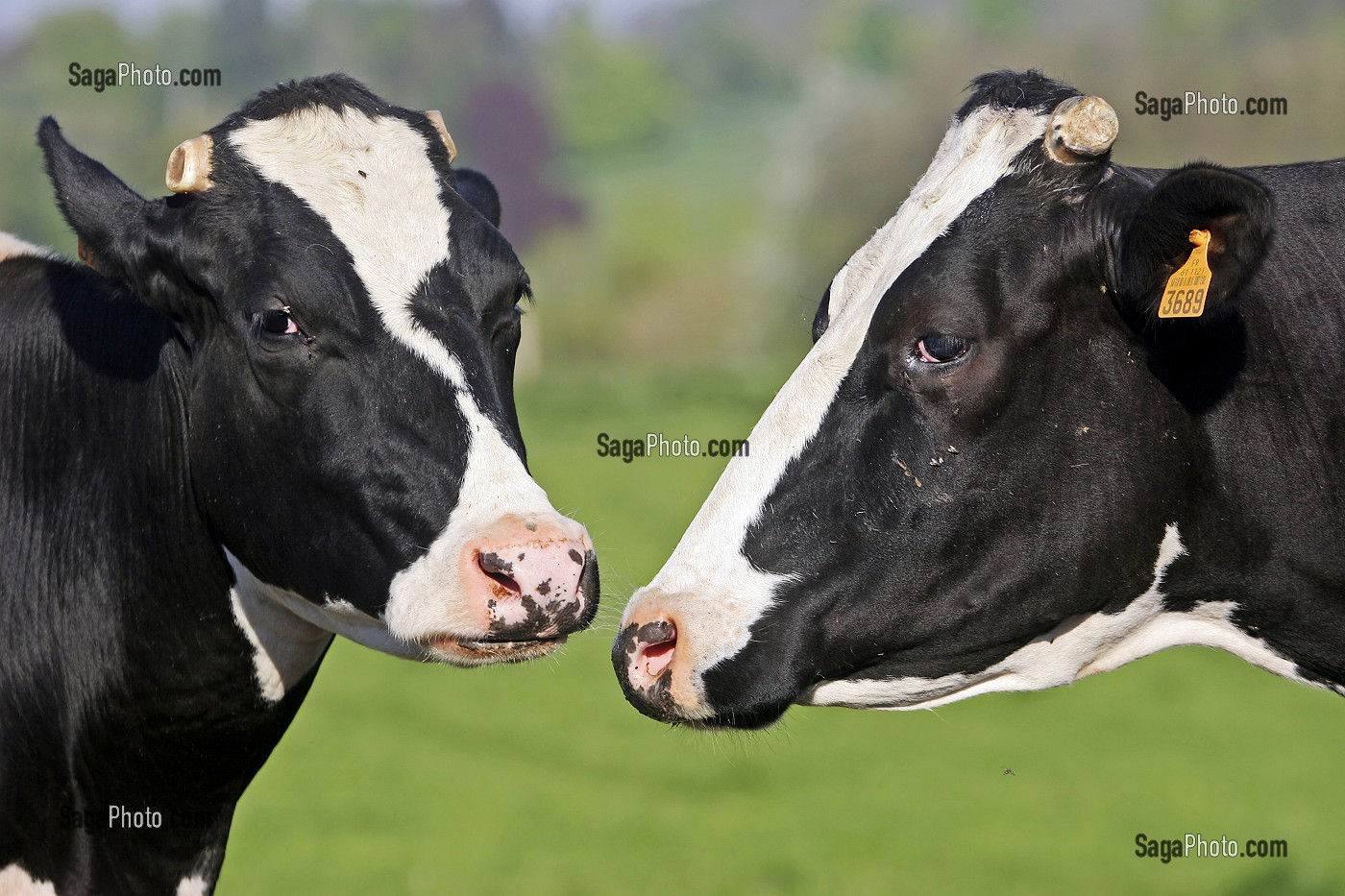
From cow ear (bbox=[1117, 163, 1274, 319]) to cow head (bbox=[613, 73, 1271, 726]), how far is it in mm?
33

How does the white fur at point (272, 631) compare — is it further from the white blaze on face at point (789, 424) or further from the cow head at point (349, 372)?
the white blaze on face at point (789, 424)

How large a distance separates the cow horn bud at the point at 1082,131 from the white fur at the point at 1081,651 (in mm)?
1134

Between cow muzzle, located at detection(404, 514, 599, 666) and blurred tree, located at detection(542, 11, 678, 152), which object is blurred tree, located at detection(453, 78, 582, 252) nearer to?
blurred tree, located at detection(542, 11, 678, 152)

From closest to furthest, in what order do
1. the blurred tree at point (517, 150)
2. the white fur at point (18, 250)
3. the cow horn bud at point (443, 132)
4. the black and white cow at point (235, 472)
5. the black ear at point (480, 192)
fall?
1. the black and white cow at point (235, 472)
2. the cow horn bud at point (443, 132)
3. the white fur at point (18, 250)
4. the black ear at point (480, 192)
5. the blurred tree at point (517, 150)

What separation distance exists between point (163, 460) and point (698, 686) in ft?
6.26

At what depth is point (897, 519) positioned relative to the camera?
4066 millimetres

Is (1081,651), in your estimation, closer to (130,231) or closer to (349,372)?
(349,372)

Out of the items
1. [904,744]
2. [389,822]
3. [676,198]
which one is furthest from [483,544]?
[676,198]

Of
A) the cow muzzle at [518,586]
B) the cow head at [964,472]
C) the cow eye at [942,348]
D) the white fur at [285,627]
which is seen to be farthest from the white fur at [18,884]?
the cow eye at [942,348]

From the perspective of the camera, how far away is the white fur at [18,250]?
5430 mm

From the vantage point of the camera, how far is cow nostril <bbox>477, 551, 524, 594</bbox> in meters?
4.04

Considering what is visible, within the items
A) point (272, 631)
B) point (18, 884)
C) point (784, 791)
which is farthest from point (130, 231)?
point (784, 791)

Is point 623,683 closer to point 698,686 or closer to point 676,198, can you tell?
point 698,686

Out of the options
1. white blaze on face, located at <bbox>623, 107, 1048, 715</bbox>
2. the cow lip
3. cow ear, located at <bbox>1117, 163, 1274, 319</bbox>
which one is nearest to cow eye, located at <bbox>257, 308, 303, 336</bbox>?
the cow lip
